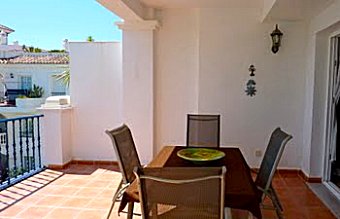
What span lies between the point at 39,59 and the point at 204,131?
Answer: 8693mm

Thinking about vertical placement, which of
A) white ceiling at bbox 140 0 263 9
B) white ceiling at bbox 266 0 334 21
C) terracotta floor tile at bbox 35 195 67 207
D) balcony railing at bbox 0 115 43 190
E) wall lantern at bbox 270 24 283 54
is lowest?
terracotta floor tile at bbox 35 195 67 207

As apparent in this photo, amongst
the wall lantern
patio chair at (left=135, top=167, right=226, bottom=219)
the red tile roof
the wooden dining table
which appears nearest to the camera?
patio chair at (left=135, top=167, right=226, bottom=219)

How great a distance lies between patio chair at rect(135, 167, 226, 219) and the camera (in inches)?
65.4

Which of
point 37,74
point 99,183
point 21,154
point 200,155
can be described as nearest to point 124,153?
point 200,155

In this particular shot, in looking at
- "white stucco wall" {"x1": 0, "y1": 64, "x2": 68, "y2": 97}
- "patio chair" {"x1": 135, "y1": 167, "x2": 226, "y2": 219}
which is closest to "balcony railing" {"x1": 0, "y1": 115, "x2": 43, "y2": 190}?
"patio chair" {"x1": 135, "y1": 167, "x2": 226, "y2": 219}

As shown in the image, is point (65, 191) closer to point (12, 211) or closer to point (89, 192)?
point (89, 192)

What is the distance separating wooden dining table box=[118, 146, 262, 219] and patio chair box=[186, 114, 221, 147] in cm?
74

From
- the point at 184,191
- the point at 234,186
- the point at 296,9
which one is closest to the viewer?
the point at 184,191

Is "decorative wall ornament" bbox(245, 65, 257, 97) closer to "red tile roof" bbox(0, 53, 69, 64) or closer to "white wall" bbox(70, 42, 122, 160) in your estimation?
"white wall" bbox(70, 42, 122, 160)

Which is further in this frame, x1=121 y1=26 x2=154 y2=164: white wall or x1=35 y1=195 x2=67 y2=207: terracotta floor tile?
x1=121 y1=26 x2=154 y2=164: white wall

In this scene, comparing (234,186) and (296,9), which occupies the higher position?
(296,9)

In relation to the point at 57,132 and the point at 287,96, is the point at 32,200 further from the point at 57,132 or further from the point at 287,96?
the point at 287,96

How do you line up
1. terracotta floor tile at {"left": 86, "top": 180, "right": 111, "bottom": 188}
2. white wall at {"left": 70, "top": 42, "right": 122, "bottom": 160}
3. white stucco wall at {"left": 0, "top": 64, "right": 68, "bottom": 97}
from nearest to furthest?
terracotta floor tile at {"left": 86, "top": 180, "right": 111, "bottom": 188}
white wall at {"left": 70, "top": 42, "right": 122, "bottom": 160}
white stucco wall at {"left": 0, "top": 64, "right": 68, "bottom": 97}

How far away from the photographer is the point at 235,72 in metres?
5.25
